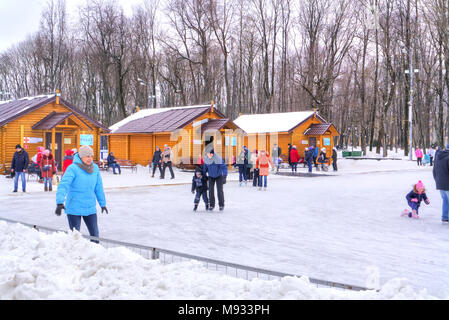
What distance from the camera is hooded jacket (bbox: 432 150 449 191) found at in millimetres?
10531


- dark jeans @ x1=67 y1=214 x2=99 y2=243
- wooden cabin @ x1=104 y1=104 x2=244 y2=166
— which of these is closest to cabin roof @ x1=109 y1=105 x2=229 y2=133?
wooden cabin @ x1=104 y1=104 x2=244 y2=166

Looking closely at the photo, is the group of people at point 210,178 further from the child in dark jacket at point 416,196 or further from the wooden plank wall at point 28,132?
the wooden plank wall at point 28,132

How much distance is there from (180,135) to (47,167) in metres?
14.3

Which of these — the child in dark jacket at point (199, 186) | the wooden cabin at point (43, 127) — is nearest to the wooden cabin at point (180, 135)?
the wooden cabin at point (43, 127)

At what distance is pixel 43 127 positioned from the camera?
85.8 feet

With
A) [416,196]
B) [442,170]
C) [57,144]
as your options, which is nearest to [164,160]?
[57,144]

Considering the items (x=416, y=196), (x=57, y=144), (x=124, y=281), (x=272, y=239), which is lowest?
(x=272, y=239)

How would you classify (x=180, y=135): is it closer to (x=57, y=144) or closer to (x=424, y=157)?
(x=57, y=144)

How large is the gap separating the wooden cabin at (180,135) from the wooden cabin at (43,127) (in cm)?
486

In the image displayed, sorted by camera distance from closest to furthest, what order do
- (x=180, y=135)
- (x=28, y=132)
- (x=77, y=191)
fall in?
(x=77, y=191)
(x=28, y=132)
(x=180, y=135)

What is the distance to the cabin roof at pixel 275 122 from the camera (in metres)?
37.9

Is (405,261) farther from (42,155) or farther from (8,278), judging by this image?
(42,155)

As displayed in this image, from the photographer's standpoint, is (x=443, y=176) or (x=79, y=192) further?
(x=443, y=176)

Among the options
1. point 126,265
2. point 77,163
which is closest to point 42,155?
point 77,163
